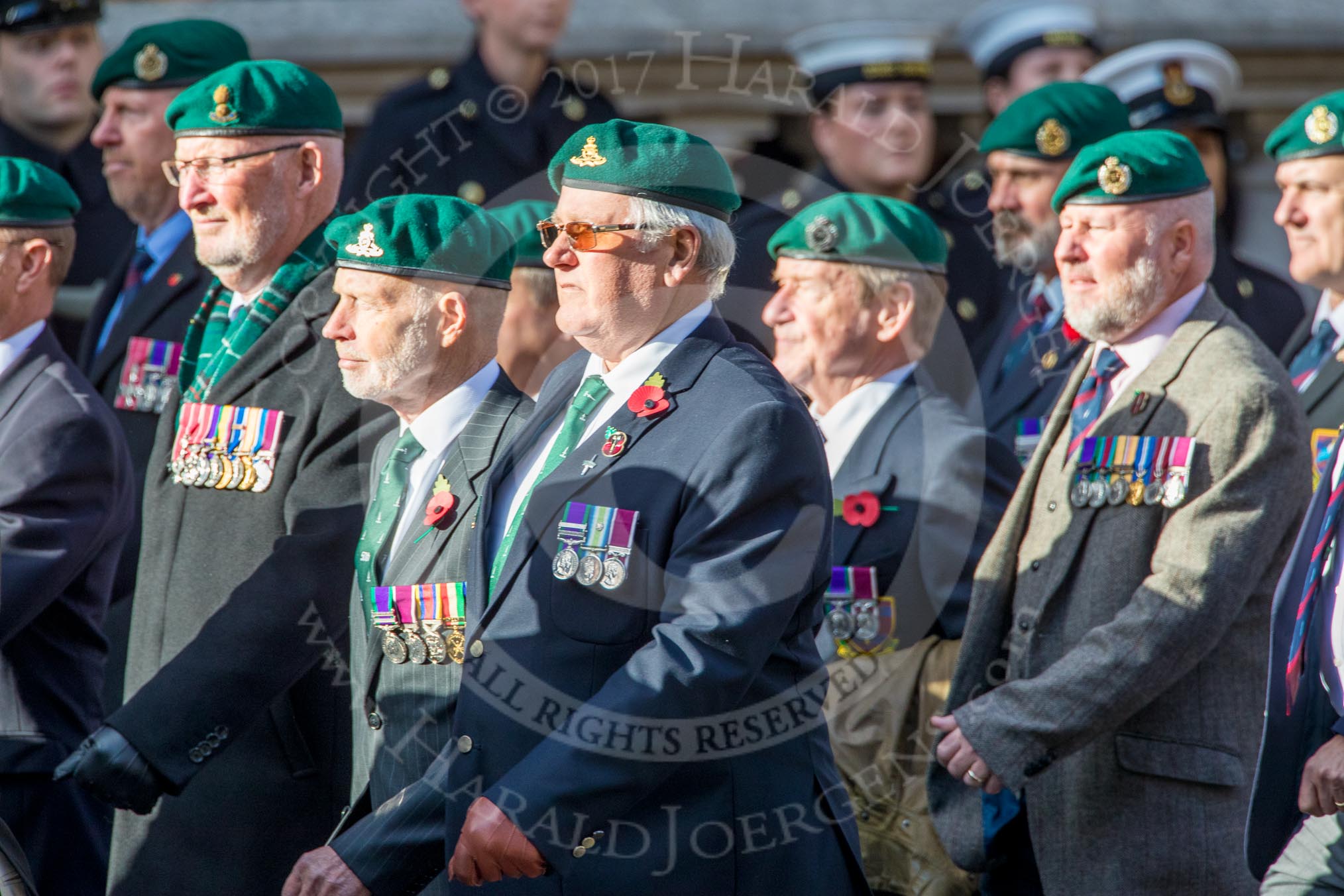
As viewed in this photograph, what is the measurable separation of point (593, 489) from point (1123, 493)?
1454mm

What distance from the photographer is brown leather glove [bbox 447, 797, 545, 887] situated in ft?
10.5

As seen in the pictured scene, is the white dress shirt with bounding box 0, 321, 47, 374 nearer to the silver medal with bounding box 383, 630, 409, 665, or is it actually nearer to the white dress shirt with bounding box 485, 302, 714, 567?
the silver medal with bounding box 383, 630, 409, 665

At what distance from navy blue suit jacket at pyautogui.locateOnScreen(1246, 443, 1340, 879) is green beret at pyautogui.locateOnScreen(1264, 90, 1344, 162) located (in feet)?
3.51

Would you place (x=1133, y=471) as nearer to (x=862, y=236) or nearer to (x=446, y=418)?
(x=862, y=236)

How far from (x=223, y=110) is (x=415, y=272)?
3.22ft

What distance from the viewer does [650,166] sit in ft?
11.6

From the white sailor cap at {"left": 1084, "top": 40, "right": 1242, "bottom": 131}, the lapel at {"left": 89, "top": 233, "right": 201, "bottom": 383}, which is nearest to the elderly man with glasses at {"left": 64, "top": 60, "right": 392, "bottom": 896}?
the lapel at {"left": 89, "top": 233, "right": 201, "bottom": 383}

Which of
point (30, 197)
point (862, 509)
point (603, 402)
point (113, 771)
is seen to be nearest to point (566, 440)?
point (603, 402)

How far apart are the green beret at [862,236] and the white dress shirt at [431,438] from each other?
128 centimetres

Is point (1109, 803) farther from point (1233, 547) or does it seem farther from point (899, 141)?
point (899, 141)

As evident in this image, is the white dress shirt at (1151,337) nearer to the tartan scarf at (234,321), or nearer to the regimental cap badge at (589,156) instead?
the regimental cap badge at (589,156)

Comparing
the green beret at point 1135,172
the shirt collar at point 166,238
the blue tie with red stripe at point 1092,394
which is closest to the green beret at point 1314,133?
the green beret at point 1135,172

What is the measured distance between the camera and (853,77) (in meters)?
6.59

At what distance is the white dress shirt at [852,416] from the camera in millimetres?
4871
